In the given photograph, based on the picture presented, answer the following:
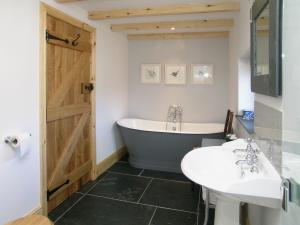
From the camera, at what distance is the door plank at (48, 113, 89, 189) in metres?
2.70

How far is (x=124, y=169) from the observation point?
3941 mm

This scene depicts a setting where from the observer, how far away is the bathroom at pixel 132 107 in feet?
4.45

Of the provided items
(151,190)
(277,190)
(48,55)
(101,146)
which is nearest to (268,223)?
(277,190)

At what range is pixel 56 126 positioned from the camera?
8.93 ft

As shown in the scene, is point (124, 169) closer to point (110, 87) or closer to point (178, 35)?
point (110, 87)

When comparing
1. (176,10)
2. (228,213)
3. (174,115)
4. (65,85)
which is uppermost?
(176,10)

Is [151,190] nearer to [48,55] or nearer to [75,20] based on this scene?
[48,55]

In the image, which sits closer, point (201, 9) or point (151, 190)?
point (201, 9)

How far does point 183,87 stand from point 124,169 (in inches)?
77.2

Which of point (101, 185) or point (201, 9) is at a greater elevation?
point (201, 9)

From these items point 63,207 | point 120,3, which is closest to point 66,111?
point 63,207

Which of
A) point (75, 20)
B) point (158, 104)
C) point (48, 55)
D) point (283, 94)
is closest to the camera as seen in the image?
point (283, 94)

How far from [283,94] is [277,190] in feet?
1.46

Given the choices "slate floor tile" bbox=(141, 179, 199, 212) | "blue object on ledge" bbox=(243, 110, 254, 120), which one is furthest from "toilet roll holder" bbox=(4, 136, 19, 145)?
"blue object on ledge" bbox=(243, 110, 254, 120)
